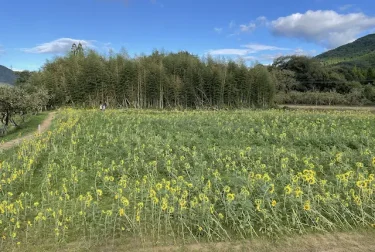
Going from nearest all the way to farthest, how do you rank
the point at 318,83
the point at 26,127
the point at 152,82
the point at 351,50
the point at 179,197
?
1. the point at 179,197
2. the point at 26,127
3. the point at 152,82
4. the point at 318,83
5. the point at 351,50

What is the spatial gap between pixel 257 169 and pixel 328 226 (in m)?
1.58

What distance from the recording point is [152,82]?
18328 millimetres

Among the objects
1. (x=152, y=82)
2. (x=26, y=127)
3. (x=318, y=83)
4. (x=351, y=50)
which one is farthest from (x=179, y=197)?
(x=351, y=50)

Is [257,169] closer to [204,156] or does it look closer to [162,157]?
[204,156]

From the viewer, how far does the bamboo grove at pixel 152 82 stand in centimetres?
1828

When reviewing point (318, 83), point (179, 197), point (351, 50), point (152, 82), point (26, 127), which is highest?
point (351, 50)

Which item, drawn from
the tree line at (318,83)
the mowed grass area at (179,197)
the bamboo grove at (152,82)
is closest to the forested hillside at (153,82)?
the bamboo grove at (152,82)

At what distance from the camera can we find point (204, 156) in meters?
5.89

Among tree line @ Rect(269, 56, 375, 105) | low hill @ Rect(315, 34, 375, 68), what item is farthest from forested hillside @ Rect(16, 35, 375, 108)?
low hill @ Rect(315, 34, 375, 68)

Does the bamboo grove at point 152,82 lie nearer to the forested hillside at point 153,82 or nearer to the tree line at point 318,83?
the forested hillside at point 153,82

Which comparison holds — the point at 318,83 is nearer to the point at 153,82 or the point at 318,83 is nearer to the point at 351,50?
the point at 153,82

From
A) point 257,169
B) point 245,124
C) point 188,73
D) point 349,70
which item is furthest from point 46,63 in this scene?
point 349,70

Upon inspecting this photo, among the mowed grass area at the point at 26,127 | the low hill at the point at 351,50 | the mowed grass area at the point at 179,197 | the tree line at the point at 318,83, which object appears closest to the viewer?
the mowed grass area at the point at 179,197

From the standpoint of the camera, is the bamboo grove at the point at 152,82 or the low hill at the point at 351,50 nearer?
the bamboo grove at the point at 152,82
